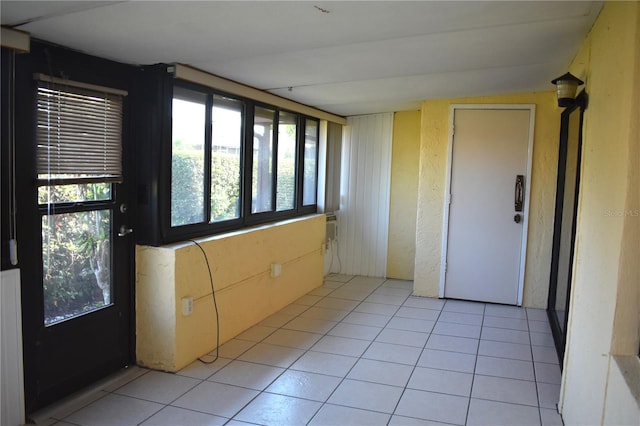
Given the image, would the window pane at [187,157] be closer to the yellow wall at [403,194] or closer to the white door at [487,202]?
the white door at [487,202]

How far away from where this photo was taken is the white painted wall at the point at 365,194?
5996 mm

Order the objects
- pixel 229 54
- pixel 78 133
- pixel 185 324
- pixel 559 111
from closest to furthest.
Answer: pixel 78 133 → pixel 229 54 → pixel 185 324 → pixel 559 111

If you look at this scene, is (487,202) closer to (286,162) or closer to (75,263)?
(286,162)

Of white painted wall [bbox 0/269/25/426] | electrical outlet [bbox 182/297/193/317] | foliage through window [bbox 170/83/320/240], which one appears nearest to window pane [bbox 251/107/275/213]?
foliage through window [bbox 170/83/320/240]

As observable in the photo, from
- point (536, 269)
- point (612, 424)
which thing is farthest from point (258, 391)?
point (536, 269)

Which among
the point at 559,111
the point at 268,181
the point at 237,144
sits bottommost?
the point at 268,181

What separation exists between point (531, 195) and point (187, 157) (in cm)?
334

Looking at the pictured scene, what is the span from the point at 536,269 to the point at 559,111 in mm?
1561

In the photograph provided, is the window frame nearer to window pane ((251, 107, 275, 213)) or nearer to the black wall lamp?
window pane ((251, 107, 275, 213))

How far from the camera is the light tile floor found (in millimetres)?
2672

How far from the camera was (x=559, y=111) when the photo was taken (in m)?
4.54

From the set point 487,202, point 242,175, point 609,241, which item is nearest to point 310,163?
point 242,175

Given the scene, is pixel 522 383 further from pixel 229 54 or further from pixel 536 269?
pixel 229 54

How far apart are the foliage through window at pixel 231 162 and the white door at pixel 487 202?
1.71 meters
